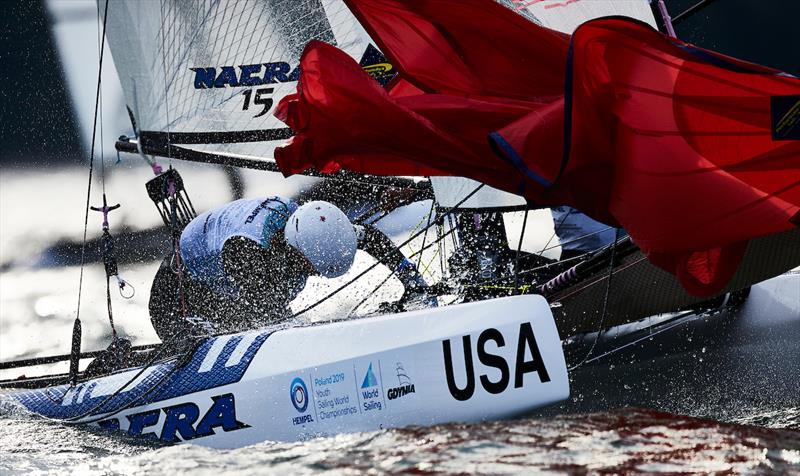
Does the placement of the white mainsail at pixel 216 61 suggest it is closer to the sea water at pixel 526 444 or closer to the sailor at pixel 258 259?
the sea water at pixel 526 444

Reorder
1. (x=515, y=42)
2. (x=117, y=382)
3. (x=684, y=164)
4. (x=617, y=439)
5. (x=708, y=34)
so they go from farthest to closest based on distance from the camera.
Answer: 1. (x=708, y=34)
2. (x=117, y=382)
3. (x=515, y=42)
4. (x=684, y=164)
5. (x=617, y=439)

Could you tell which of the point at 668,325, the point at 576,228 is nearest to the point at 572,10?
the point at 576,228

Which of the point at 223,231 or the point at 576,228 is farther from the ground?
the point at 223,231

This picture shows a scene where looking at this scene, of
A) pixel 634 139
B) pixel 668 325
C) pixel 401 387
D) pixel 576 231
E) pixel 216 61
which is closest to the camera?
pixel 634 139

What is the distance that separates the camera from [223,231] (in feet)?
13.5

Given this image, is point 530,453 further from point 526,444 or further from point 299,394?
point 299,394

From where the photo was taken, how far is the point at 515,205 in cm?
401

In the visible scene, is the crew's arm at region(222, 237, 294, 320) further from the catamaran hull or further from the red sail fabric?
the red sail fabric

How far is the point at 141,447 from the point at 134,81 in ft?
9.69

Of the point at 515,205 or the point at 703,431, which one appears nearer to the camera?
the point at 703,431

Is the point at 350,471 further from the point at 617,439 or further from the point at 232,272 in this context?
the point at 232,272

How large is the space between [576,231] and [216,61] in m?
2.11

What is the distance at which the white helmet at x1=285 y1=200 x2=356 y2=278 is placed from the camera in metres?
3.90

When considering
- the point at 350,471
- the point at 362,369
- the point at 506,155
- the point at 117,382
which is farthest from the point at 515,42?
the point at 117,382
